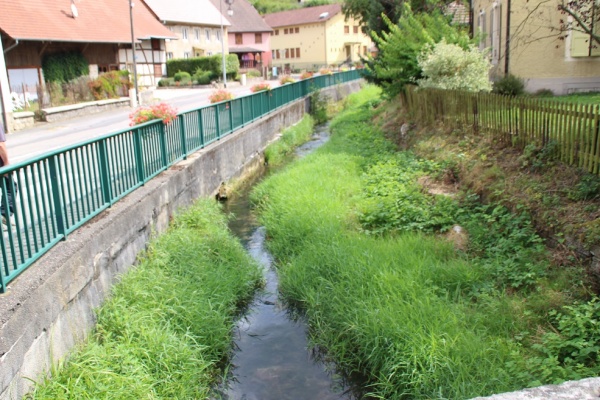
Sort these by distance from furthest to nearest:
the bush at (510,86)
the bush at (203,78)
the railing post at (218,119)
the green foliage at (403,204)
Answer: the bush at (203,78) → the bush at (510,86) → the railing post at (218,119) → the green foliage at (403,204)

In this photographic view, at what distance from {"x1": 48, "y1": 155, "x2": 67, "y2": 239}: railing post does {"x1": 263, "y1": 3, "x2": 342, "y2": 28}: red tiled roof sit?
62377 millimetres

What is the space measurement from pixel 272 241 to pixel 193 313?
3384 millimetres

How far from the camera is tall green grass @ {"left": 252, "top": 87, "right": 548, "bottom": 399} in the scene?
15.8 ft

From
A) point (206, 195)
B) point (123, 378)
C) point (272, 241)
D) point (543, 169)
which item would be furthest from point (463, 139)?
point (123, 378)

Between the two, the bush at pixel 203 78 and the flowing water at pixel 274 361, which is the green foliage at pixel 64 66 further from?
the flowing water at pixel 274 361

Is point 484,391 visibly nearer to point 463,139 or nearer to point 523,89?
point 463,139

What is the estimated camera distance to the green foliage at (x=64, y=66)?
25906 millimetres

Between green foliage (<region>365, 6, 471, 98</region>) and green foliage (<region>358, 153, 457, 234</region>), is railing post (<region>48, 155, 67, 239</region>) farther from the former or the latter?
green foliage (<region>365, 6, 471, 98</region>)

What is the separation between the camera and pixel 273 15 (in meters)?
73.2

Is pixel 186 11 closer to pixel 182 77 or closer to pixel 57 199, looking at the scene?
pixel 182 77

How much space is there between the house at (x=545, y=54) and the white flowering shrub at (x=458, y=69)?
2.97ft

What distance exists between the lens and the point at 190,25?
1954 inches

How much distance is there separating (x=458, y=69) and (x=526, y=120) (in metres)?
6.21

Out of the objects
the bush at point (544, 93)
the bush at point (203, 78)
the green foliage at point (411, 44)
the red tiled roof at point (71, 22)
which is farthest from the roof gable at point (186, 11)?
the bush at point (544, 93)
